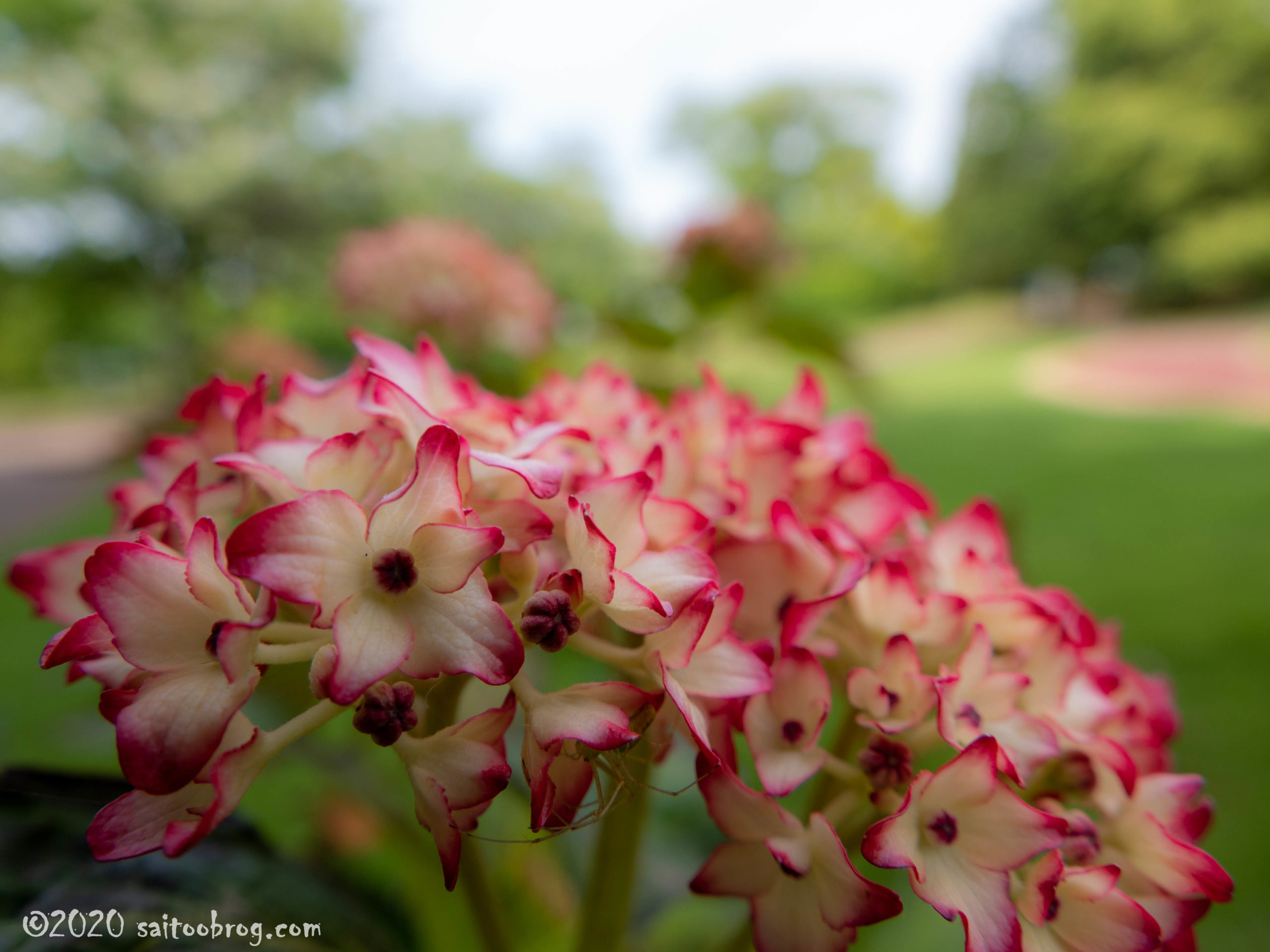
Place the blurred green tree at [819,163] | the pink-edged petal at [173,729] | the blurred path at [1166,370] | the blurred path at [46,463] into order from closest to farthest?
the pink-edged petal at [173,729], the blurred path at [46,463], the blurred path at [1166,370], the blurred green tree at [819,163]

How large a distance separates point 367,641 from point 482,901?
176mm

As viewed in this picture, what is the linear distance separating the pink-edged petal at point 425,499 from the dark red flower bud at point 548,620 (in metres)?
0.03

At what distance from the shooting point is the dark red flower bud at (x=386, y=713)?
0.70 ft

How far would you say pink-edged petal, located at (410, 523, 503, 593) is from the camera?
218 millimetres

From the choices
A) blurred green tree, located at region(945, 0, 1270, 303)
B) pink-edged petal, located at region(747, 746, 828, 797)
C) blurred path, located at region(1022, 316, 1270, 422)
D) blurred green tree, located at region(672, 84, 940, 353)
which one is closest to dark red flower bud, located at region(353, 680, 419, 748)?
pink-edged petal, located at region(747, 746, 828, 797)

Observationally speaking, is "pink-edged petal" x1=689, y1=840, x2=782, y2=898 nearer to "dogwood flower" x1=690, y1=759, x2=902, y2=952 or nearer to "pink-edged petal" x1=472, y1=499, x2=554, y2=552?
"dogwood flower" x1=690, y1=759, x2=902, y2=952

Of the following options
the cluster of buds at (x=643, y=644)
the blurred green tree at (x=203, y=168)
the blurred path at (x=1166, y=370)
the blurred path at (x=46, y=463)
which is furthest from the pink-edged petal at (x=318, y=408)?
the blurred green tree at (x=203, y=168)

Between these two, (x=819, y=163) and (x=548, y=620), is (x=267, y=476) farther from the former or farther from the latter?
(x=819, y=163)

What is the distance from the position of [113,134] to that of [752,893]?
35.8ft

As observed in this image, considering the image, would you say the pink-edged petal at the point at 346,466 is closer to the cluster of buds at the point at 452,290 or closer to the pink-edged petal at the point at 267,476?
the pink-edged petal at the point at 267,476

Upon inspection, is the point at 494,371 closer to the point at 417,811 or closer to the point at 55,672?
the point at 417,811

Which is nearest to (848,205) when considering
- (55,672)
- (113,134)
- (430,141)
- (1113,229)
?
(1113,229)

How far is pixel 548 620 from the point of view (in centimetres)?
22

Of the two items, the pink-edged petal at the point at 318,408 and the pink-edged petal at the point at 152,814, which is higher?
the pink-edged petal at the point at 318,408
